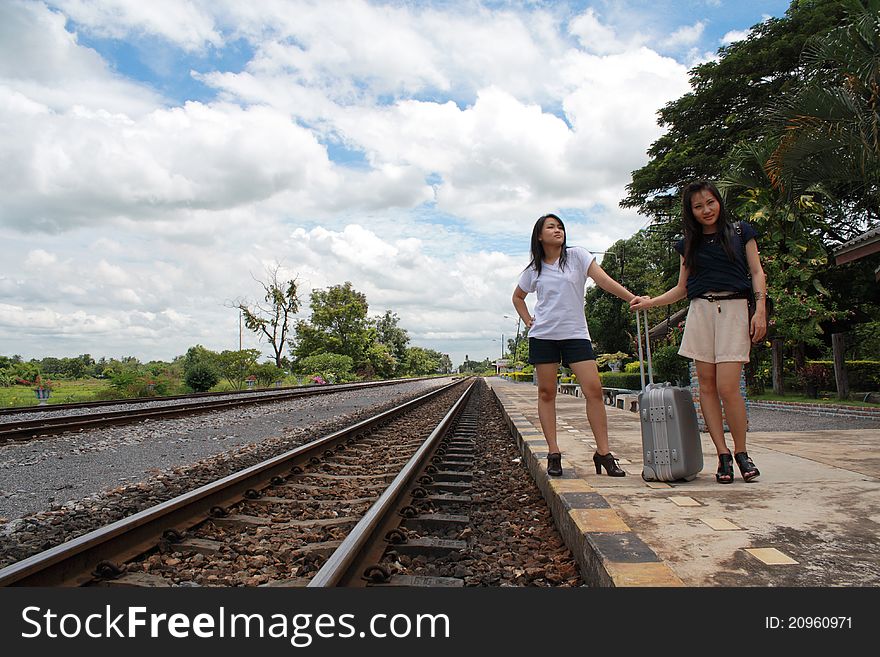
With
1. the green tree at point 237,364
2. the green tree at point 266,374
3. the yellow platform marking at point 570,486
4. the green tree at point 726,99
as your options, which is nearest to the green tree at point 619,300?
the green tree at point 726,99

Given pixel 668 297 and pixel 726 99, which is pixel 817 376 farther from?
pixel 668 297

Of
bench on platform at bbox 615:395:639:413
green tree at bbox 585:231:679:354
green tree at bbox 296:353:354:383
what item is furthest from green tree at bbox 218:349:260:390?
bench on platform at bbox 615:395:639:413

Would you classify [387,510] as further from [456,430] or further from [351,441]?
[456,430]

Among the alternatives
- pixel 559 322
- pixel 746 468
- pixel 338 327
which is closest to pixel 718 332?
pixel 746 468

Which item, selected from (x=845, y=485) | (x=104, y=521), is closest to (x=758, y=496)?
(x=845, y=485)

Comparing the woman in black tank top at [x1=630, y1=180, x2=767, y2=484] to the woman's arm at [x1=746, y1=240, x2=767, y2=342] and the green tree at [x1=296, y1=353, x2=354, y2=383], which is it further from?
the green tree at [x1=296, y1=353, x2=354, y2=383]

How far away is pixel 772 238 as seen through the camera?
1371 centimetres

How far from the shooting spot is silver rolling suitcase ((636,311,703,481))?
366cm

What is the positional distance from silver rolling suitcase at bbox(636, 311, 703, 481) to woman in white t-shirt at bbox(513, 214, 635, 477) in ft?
0.88

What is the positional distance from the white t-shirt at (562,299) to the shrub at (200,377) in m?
23.9

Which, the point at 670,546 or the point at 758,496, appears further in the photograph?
the point at 758,496

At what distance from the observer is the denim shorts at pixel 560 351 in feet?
12.6

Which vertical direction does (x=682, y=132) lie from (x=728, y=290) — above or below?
above

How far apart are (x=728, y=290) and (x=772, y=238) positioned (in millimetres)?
11739
